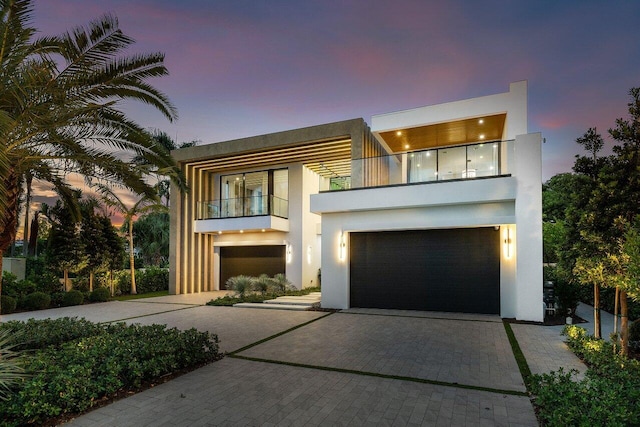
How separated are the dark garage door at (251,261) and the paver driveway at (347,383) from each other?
30.8 ft

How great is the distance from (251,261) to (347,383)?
579 inches

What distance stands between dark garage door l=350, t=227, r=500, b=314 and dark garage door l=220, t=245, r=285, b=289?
23.1ft

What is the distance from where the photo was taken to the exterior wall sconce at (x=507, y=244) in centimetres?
1066

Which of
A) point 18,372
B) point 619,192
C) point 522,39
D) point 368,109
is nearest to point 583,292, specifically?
→ point 619,192

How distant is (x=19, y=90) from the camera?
5.47m

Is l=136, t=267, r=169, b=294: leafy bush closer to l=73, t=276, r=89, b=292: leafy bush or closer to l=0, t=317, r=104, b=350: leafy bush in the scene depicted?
l=73, t=276, r=89, b=292: leafy bush

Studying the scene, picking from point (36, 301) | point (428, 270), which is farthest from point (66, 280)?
point (428, 270)

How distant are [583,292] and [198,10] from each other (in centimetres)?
1623

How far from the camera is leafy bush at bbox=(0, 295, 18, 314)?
12906 mm

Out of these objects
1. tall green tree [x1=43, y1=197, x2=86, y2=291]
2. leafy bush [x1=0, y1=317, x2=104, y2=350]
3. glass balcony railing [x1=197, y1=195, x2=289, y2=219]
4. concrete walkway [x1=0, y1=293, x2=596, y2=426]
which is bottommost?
concrete walkway [x1=0, y1=293, x2=596, y2=426]

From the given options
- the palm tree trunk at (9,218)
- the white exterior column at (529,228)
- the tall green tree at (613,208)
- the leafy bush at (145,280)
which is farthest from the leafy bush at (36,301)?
the tall green tree at (613,208)

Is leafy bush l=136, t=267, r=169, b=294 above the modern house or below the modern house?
below

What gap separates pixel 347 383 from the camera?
5.42 meters

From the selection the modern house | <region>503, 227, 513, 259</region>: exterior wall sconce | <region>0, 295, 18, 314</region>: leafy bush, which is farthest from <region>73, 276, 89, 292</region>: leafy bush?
<region>503, 227, 513, 259</region>: exterior wall sconce
